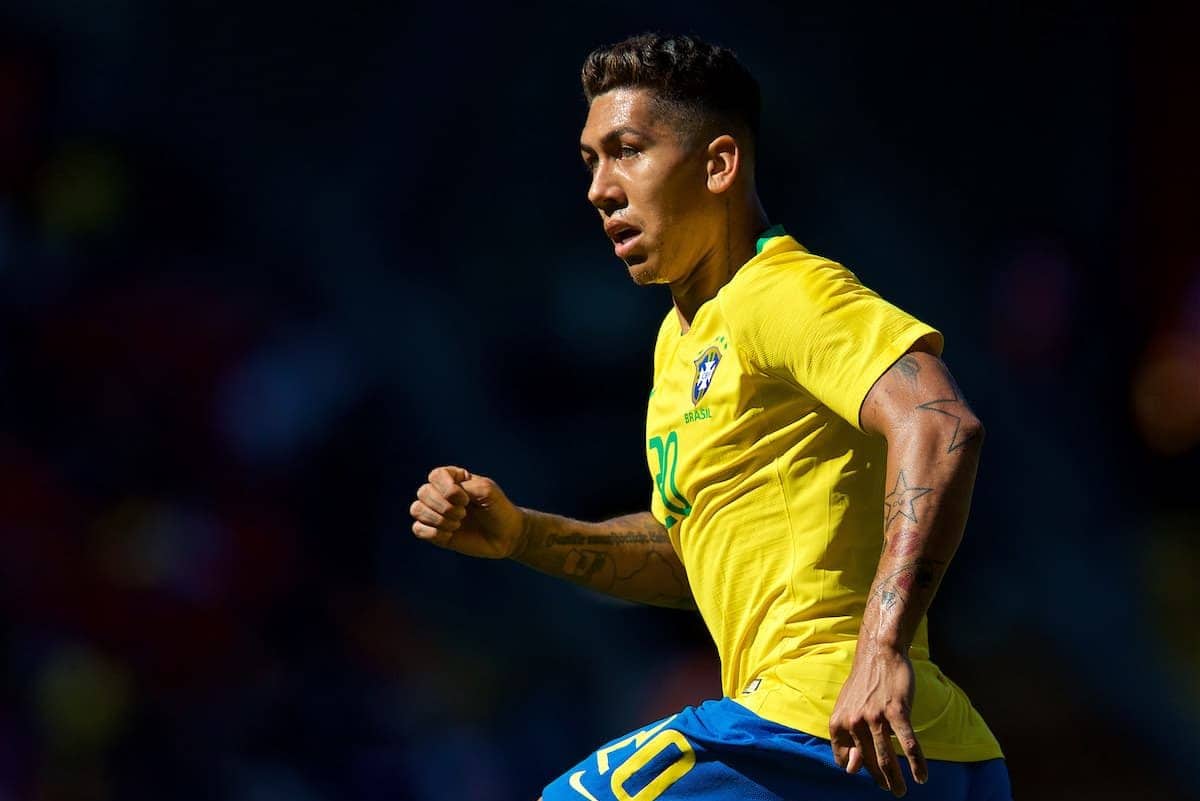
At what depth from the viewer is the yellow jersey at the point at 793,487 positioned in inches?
82.8

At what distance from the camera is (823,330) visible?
6.88ft

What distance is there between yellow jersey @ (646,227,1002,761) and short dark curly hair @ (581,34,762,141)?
0.31 metres

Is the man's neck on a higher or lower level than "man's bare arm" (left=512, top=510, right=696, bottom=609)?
higher

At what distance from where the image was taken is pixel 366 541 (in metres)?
4.26

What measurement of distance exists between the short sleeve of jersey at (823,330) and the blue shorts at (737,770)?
0.45 m

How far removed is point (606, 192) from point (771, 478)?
0.62 meters

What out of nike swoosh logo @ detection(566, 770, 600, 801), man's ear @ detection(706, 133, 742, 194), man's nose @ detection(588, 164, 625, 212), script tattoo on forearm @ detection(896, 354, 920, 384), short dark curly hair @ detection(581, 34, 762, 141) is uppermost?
short dark curly hair @ detection(581, 34, 762, 141)

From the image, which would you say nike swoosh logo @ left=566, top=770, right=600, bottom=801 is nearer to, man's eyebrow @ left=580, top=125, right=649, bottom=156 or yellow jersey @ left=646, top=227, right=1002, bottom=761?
yellow jersey @ left=646, top=227, right=1002, bottom=761

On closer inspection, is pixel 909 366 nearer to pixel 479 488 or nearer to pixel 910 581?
pixel 910 581

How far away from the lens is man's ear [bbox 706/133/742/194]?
2590mm

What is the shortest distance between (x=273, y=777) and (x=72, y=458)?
1022mm

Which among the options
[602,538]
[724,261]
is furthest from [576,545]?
[724,261]

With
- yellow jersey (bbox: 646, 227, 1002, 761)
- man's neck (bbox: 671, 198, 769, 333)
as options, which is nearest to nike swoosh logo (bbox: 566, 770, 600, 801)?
yellow jersey (bbox: 646, 227, 1002, 761)

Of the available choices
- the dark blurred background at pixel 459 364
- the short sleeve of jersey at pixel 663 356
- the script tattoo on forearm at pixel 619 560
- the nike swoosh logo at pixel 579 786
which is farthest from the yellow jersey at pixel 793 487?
the dark blurred background at pixel 459 364
